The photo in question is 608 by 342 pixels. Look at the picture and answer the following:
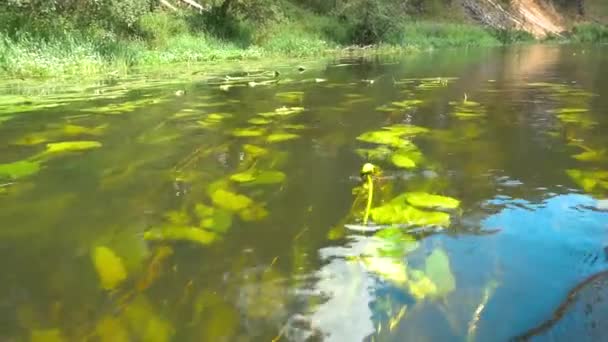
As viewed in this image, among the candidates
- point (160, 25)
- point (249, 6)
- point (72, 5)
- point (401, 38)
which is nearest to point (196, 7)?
point (249, 6)

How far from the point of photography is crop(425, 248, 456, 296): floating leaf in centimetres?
212

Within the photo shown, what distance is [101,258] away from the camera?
7.93 feet

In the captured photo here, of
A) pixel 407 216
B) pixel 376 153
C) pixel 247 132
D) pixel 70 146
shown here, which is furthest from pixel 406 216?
pixel 70 146

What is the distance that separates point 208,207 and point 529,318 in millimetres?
1689

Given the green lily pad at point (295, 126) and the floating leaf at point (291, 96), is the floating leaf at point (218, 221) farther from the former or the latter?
the floating leaf at point (291, 96)

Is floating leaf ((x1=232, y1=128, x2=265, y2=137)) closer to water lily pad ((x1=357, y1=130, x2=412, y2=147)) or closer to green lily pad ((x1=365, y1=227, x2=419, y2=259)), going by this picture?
water lily pad ((x1=357, y1=130, x2=412, y2=147))

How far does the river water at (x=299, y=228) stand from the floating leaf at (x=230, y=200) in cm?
1

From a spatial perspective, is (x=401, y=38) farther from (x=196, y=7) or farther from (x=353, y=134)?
(x=353, y=134)

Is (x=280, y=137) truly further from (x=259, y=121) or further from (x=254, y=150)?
(x=259, y=121)

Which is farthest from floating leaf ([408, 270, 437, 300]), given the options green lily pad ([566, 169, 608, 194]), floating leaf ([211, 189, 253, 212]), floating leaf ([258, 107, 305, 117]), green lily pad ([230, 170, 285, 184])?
floating leaf ([258, 107, 305, 117])

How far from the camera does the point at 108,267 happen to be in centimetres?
234

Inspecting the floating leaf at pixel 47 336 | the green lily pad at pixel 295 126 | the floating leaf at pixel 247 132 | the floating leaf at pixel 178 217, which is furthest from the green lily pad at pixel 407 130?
the floating leaf at pixel 47 336

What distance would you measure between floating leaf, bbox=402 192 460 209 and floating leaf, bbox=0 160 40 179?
7.92ft

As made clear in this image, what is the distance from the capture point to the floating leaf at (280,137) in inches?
180
